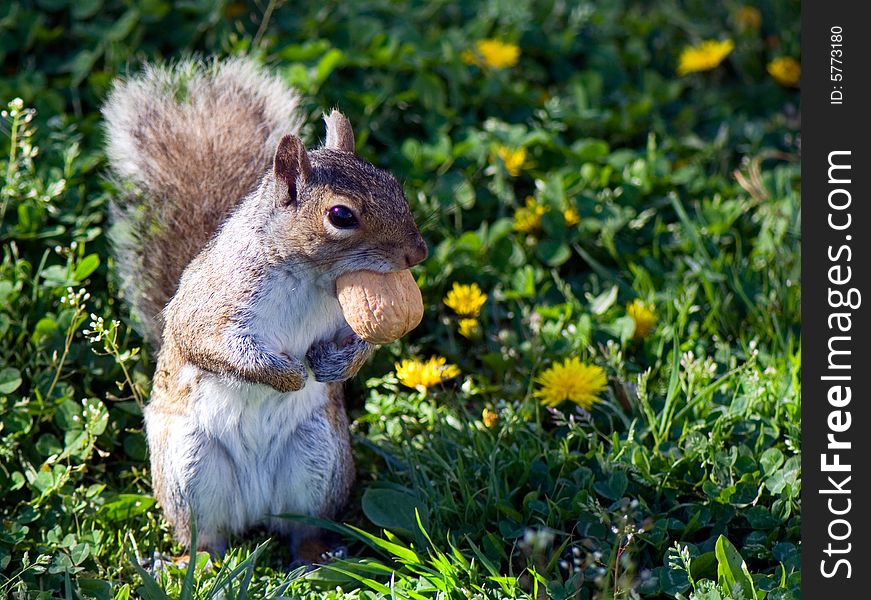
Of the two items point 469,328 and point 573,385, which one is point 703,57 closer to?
point 469,328

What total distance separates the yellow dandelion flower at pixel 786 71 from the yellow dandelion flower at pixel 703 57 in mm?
163

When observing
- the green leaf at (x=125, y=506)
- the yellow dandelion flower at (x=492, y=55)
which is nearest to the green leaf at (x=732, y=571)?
the green leaf at (x=125, y=506)

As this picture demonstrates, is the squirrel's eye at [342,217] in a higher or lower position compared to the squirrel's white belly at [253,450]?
higher

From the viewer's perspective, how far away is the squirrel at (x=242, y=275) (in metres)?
2.08

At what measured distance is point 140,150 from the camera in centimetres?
246

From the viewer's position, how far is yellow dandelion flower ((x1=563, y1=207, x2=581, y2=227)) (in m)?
3.11

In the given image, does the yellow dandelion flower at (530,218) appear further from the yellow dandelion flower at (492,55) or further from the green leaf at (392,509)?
the green leaf at (392,509)

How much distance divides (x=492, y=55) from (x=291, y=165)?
65.5 inches

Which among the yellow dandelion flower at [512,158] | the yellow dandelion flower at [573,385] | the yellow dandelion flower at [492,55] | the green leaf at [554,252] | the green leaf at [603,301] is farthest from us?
the yellow dandelion flower at [492,55]

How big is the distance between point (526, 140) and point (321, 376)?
131 centimetres

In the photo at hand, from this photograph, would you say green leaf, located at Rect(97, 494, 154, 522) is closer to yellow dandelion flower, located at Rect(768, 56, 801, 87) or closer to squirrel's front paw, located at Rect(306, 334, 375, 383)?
squirrel's front paw, located at Rect(306, 334, 375, 383)

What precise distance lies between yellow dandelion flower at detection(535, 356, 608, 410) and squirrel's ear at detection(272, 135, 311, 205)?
783 mm

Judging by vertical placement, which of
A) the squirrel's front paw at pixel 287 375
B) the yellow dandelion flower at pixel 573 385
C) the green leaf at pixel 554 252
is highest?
the green leaf at pixel 554 252

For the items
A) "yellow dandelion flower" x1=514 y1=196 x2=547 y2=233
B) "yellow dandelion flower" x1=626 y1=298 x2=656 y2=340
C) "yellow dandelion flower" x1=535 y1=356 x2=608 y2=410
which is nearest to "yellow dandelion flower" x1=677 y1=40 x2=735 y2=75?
"yellow dandelion flower" x1=514 y1=196 x2=547 y2=233
